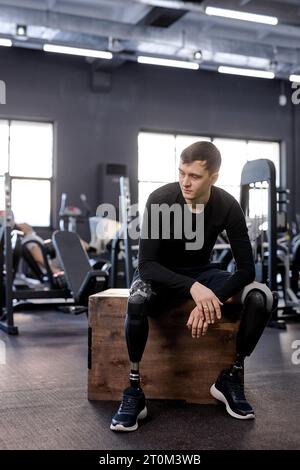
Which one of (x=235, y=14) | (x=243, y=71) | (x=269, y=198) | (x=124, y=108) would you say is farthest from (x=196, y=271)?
(x=124, y=108)

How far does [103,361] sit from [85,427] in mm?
401

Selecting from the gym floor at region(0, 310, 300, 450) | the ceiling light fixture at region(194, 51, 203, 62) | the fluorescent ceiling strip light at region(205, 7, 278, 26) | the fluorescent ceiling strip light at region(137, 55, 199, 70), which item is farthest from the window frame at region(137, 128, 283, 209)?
the gym floor at region(0, 310, 300, 450)

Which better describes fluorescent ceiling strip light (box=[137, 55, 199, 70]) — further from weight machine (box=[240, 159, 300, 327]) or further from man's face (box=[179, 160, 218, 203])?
man's face (box=[179, 160, 218, 203])

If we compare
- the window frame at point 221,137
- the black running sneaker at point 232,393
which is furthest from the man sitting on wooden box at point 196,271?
the window frame at point 221,137

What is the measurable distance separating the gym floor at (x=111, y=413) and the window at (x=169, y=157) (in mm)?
6675

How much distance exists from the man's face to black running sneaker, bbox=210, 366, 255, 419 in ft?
2.34

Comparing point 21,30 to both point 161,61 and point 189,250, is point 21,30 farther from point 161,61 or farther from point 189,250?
point 189,250

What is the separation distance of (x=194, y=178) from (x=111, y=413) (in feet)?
3.19

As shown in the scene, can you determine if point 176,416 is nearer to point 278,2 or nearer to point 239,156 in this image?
point 278,2

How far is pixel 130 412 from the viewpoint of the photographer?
80.4 inches

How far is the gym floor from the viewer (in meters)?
A: 1.86

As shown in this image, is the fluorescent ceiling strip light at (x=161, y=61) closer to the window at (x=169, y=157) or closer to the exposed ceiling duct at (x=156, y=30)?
the exposed ceiling duct at (x=156, y=30)

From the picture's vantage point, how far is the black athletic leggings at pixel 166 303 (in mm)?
2137
